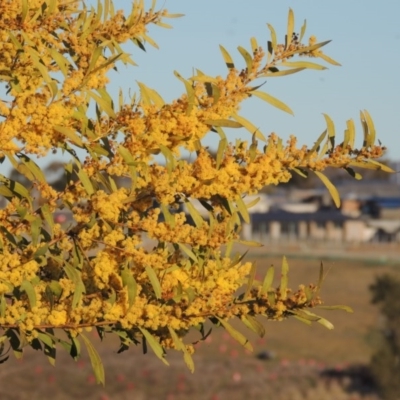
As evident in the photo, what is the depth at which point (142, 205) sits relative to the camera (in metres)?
4.13

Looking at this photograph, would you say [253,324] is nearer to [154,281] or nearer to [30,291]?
[154,281]

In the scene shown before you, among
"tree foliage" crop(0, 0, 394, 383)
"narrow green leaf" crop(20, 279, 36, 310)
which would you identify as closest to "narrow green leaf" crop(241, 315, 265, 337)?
"tree foliage" crop(0, 0, 394, 383)

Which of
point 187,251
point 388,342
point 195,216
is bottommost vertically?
point 388,342

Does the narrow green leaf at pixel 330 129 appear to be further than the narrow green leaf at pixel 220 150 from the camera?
Yes

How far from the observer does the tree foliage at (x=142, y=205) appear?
3.99 metres

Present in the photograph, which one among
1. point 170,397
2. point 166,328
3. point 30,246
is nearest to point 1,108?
point 30,246

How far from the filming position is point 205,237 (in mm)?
Answer: 3973

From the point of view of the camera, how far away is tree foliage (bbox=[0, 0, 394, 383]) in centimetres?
399

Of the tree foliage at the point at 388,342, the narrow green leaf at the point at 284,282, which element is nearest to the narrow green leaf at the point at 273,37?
the narrow green leaf at the point at 284,282

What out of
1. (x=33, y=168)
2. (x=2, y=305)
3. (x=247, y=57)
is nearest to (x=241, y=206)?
(x=247, y=57)

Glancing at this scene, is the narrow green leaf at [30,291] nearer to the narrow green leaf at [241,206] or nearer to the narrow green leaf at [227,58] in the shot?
the narrow green leaf at [241,206]

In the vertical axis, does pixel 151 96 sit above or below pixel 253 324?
above

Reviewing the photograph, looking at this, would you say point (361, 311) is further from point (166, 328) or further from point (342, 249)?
point (166, 328)

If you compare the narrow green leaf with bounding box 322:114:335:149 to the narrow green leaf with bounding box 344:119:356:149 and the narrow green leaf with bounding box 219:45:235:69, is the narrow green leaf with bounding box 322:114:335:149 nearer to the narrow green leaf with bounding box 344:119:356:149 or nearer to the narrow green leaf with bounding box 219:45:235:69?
the narrow green leaf with bounding box 344:119:356:149
